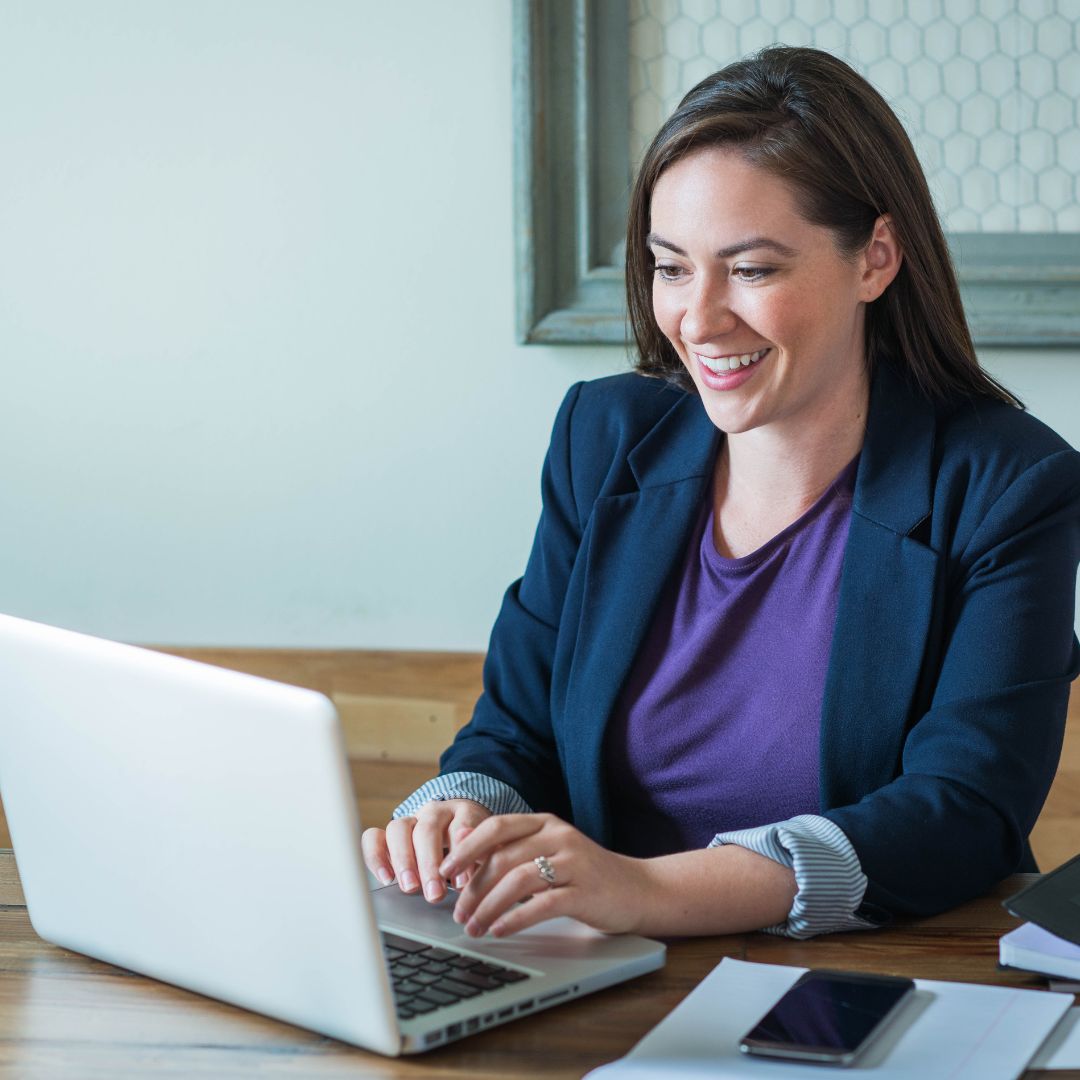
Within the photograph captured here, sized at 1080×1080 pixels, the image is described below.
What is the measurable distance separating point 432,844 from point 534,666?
405mm

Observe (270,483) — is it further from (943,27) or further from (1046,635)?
(1046,635)

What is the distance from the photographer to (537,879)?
3.30ft

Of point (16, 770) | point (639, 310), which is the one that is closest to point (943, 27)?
point (639, 310)

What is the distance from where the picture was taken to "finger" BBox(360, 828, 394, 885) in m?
1.14

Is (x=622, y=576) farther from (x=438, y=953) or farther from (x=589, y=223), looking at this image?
(x=589, y=223)

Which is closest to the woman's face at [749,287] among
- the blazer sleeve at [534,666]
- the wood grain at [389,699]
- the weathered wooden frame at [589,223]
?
the blazer sleeve at [534,666]

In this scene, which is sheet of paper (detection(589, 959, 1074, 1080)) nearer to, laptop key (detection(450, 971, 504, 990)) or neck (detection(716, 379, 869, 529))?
laptop key (detection(450, 971, 504, 990))

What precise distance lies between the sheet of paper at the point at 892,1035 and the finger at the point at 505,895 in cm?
13

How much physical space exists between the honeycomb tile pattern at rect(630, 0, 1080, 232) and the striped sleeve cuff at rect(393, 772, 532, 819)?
110 centimetres

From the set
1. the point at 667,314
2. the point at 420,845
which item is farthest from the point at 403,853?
the point at 667,314

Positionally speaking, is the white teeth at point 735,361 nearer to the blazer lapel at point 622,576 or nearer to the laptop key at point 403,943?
the blazer lapel at point 622,576

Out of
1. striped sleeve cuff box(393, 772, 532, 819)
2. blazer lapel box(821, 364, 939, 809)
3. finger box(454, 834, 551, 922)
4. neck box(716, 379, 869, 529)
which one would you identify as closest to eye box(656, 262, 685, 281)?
neck box(716, 379, 869, 529)

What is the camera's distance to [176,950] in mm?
954

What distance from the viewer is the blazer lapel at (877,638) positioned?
131 centimetres
